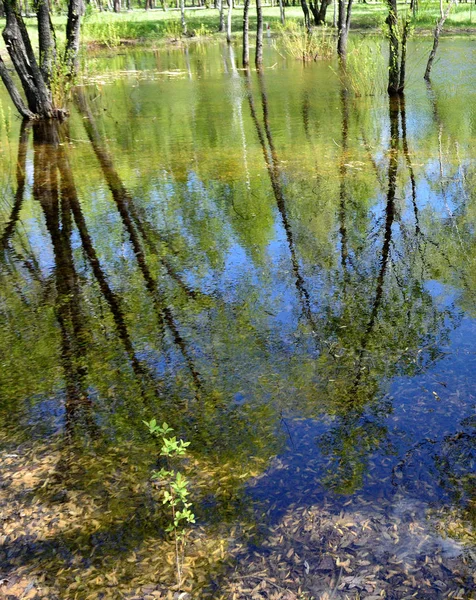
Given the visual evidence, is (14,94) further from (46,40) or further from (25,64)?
(46,40)

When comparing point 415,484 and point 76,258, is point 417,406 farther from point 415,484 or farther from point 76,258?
point 76,258

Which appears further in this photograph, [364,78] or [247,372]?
[364,78]

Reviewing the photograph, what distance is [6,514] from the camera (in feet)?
10.6

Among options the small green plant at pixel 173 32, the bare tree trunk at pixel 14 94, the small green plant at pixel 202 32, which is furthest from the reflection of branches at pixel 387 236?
the small green plant at pixel 202 32

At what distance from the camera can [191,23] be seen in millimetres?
47062

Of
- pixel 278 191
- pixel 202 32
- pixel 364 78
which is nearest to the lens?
pixel 278 191

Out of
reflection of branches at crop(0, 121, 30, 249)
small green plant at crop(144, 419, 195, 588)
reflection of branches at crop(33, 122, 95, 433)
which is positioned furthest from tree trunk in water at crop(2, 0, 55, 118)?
small green plant at crop(144, 419, 195, 588)

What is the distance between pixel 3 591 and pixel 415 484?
207cm

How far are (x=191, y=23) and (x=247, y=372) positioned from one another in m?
47.8

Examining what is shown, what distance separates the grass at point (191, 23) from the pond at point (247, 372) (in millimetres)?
29140

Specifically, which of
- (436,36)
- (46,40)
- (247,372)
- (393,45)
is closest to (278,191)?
(247,372)

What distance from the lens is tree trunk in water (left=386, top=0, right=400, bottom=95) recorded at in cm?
1381

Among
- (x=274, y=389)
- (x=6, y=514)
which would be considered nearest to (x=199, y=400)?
(x=274, y=389)

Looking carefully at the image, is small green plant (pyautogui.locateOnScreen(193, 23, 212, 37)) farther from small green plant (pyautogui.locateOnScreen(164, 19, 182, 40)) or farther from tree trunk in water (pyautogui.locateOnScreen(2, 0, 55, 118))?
tree trunk in water (pyautogui.locateOnScreen(2, 0, 55, 118))
